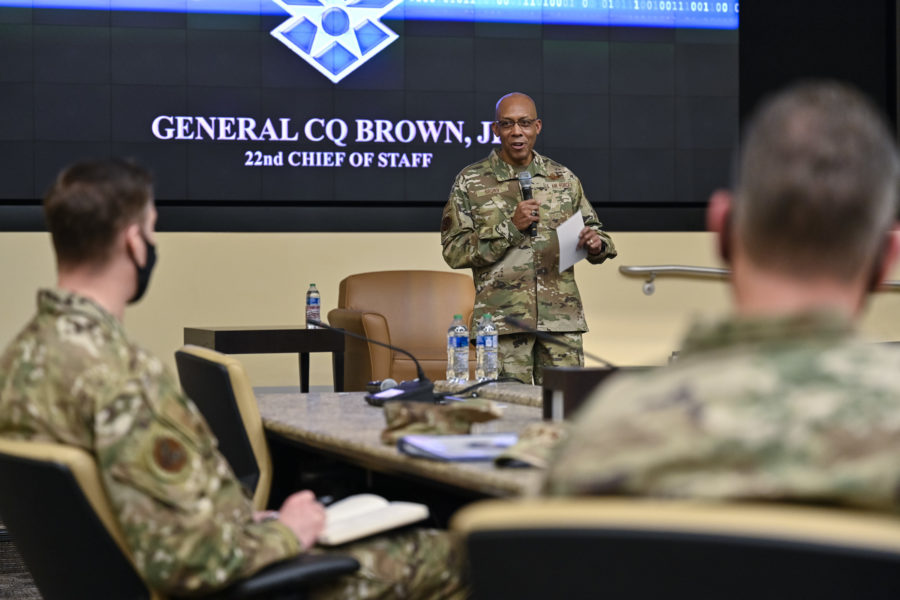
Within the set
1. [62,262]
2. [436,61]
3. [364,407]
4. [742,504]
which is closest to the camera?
[742,504]

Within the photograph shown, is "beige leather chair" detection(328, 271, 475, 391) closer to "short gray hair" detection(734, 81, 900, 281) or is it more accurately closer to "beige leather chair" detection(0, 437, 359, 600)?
"beige leather chair" detection(0, 437, 359, 600)

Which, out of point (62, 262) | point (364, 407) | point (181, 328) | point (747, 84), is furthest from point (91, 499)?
point (747, 84)

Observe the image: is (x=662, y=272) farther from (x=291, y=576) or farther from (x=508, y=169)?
(x=291, y=576)

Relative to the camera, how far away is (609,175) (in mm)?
6543

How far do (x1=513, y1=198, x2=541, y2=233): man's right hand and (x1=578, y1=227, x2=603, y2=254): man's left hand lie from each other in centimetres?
18

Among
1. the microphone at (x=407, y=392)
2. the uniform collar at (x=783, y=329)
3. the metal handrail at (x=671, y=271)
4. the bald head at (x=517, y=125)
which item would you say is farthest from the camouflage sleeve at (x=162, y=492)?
the bald head at (x=517, y=125)

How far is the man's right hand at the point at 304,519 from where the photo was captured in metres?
1.58

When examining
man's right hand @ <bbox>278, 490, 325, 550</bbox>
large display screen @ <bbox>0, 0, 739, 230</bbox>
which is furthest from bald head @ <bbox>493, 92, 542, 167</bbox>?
man's right hand @ <bbox>278, 490, 325, 550</bbox>

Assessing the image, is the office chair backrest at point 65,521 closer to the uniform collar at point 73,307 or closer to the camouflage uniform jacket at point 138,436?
the camouflage uniform jacket at point 138,436

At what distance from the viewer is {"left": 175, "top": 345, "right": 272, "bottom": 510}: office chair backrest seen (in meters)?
2.25

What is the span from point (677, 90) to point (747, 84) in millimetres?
486

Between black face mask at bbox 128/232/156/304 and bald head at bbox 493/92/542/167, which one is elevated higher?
bald head at bbox 493/92/542/167

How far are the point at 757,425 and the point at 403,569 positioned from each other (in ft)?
3.17

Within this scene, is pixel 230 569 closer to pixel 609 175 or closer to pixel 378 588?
pixel 378 588
